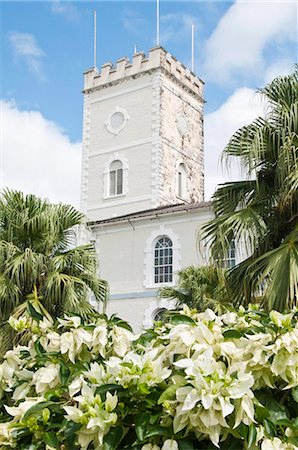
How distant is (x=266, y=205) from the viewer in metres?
8.42

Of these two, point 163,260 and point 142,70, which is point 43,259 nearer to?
point 163,260

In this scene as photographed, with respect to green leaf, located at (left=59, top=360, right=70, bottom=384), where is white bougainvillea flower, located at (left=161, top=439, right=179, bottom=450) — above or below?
below

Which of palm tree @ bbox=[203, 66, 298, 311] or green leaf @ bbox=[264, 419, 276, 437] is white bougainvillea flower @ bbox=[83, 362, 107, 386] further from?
palm tree @ bbox=[203, 66, 298, 311]

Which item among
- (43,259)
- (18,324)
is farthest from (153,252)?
(18,324)

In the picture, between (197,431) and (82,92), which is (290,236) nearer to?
(197,431)

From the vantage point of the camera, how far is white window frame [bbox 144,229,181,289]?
22000mm

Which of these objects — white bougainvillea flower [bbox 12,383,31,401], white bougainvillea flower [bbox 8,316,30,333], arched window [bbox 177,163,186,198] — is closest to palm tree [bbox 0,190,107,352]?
white bougainvillea flower [bbox 8,316,30,333]

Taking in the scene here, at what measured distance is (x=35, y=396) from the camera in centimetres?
270

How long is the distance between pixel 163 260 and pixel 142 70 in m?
13.4

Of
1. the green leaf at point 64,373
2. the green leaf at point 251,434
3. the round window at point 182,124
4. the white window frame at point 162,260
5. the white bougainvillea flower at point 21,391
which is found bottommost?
the green leaf at point 251,434

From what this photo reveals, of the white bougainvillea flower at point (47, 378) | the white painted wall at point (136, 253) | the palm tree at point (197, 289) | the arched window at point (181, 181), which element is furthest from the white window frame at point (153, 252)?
the white bougainvillea flower at point (47, 378)

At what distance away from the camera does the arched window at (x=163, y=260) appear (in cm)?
2228

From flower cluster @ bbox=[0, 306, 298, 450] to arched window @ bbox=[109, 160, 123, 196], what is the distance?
28045 mm

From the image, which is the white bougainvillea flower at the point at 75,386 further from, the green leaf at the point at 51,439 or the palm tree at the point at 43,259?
the palm tree at the point at 43,259
